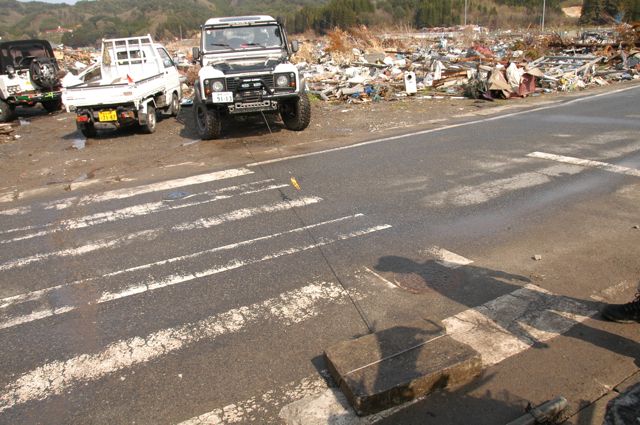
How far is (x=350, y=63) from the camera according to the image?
25562mm

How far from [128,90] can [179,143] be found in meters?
1.65

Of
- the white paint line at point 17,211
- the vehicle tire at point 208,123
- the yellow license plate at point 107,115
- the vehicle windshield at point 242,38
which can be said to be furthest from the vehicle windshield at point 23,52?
the white paint line at point 17,211

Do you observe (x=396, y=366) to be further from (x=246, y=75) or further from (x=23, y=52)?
(x=23, y=52)

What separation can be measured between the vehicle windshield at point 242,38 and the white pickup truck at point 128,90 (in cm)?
189

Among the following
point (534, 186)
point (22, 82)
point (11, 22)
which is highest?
point (11, 22)

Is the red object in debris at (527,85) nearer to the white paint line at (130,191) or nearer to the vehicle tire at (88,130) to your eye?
the white paint line at (130,191)

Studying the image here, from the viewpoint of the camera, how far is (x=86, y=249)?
5.66 meters

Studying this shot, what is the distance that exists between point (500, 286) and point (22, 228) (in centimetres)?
576

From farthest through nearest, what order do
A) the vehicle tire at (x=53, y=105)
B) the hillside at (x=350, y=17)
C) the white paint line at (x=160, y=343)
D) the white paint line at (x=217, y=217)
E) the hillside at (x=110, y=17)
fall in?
the hillside at (x=110, y=17) → the hillside at (x=350, y=17) → the vehicle tire at (x=53, y=105) → the white paint line at (x=217, y=217) → the white paint line at (x=160, y=343)

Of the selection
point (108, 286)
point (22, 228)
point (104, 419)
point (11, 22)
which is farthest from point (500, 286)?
point (11, 22)

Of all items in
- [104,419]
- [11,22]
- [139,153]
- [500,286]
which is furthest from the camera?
[11,22]

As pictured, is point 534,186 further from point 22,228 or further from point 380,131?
point 22,228

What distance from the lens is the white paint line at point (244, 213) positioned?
6.21 m

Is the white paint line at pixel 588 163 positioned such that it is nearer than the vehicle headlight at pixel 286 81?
Yes
